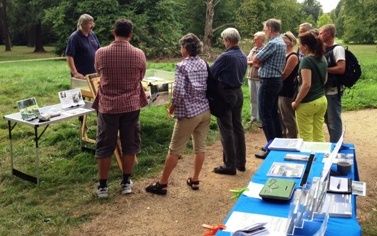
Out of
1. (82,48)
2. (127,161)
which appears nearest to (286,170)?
(127,161)

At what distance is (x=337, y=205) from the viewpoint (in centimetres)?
244

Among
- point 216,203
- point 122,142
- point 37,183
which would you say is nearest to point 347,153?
point 216,203

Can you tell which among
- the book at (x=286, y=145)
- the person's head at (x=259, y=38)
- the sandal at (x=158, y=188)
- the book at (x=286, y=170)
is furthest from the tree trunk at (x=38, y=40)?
the book at (x=286, y=170)

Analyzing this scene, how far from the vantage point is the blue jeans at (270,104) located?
Result: 200 inches

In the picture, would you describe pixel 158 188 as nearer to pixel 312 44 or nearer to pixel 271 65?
pixel 271 65

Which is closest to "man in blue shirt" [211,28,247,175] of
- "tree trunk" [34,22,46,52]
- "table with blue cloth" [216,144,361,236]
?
"table with blue cloth" [216,144,361,236]

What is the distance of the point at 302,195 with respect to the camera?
2195 mm

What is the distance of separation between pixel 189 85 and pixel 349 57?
2004mm

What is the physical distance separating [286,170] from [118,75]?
1897 millimetres

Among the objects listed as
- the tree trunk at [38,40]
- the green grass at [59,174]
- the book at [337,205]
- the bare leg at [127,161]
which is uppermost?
the book at [337,205]

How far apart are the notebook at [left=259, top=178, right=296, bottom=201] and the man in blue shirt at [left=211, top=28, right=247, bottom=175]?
76.4 inches

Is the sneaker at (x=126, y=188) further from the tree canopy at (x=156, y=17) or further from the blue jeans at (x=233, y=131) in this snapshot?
the tree canopy at (x=156, y=17)

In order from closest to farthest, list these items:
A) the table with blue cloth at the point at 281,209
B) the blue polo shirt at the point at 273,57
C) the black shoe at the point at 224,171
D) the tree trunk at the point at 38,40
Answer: the table with blue cloth at the point at 281,209 < the blue polo shirt at the point at 273,57 < the black shoe at the point at 224,171 < the tree trunk at the point at 38,40

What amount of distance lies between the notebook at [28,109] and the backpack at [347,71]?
332cm
